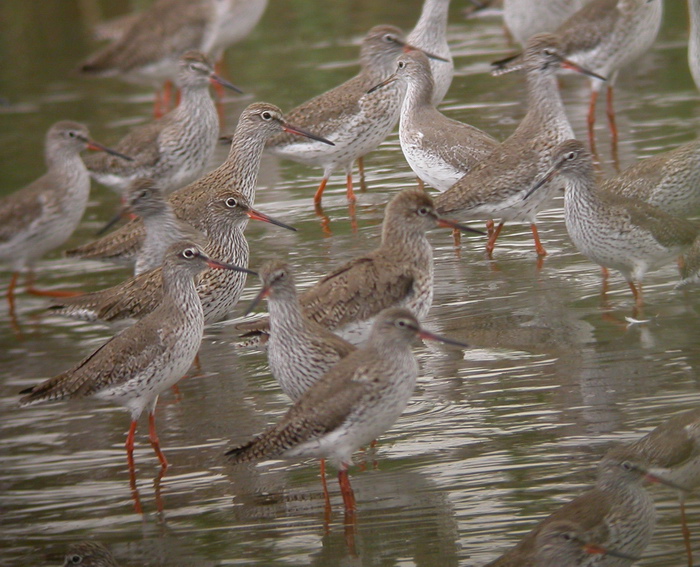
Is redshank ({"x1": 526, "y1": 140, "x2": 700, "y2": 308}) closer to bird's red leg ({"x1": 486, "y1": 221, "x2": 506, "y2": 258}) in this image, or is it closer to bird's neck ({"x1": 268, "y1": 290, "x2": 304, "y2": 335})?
bird's red leg ({"x1": 486, "y1": 221, "x2": 506, "y2": 258})

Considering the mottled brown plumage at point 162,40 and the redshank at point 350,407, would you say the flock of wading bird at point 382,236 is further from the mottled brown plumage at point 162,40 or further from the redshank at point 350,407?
the mottled brown plumage at point 162,40

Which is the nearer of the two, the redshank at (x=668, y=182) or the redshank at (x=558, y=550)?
the redshank at (x=558, y=550)

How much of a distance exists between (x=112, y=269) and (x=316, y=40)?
8.19 meters

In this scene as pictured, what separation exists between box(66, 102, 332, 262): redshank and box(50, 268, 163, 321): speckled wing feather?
1.09 meters

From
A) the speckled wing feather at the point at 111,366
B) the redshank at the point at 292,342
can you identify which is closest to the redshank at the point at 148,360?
the speckled wing feather at the point at 111,366

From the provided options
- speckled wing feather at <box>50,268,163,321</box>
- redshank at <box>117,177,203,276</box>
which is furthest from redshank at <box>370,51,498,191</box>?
speckled wing feather at <box>50,268,163,321</box>

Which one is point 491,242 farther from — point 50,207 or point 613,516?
point 613,516

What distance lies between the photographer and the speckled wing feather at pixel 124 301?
25.9 feet

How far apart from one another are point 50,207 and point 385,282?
4364mm

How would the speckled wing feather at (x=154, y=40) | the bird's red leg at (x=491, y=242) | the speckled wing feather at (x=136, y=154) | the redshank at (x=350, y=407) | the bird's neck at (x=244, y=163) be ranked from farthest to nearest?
1. the speckled wing feather at (x=154, y=40)
2. the speckled wing feather at (x=136, y=154)
3. the bird's neck at (x=244, y=163)
4. the bird's red leg at (x=491, y=242)
5. the redshank at (x=350, y=407)

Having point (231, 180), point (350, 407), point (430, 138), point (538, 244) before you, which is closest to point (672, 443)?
point (350, 407)

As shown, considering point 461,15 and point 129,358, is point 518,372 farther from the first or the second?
point 461,15

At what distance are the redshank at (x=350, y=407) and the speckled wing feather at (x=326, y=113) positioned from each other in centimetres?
508

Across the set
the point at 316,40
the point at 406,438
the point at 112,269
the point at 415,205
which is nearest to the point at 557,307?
the point at 415,205
